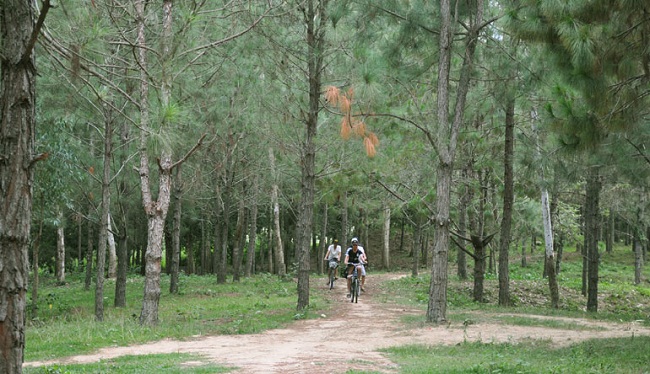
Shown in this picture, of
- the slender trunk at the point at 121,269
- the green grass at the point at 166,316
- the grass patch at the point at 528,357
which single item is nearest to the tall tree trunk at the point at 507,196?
the green grass at the point at 166,316

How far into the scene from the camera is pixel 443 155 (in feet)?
37.7

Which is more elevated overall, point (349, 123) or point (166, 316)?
point (349, 123)

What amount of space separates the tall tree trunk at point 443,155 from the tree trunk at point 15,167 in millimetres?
8357

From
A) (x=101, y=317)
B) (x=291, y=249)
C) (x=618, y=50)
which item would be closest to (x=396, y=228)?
(x=291, y=249)

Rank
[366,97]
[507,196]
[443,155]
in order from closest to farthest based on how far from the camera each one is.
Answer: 1. [366,97]
2. [443,155]
3. [507,196]

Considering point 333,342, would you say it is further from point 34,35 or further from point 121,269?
point 121,269

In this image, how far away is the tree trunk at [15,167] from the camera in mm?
3943

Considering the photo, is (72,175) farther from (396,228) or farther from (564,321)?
(396,228)

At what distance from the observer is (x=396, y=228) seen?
5256 cm

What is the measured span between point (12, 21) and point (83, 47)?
3.36ft

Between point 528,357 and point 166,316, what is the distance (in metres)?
8.49

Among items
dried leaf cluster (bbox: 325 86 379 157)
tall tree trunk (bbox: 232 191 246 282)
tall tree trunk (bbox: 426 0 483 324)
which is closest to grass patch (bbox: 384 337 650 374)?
tall tree trunk (bbox: 426 0 483 324)

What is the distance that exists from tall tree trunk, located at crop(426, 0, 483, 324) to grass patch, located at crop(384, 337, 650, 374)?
2.51 m

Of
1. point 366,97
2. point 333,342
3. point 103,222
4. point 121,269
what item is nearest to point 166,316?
point 103,222
